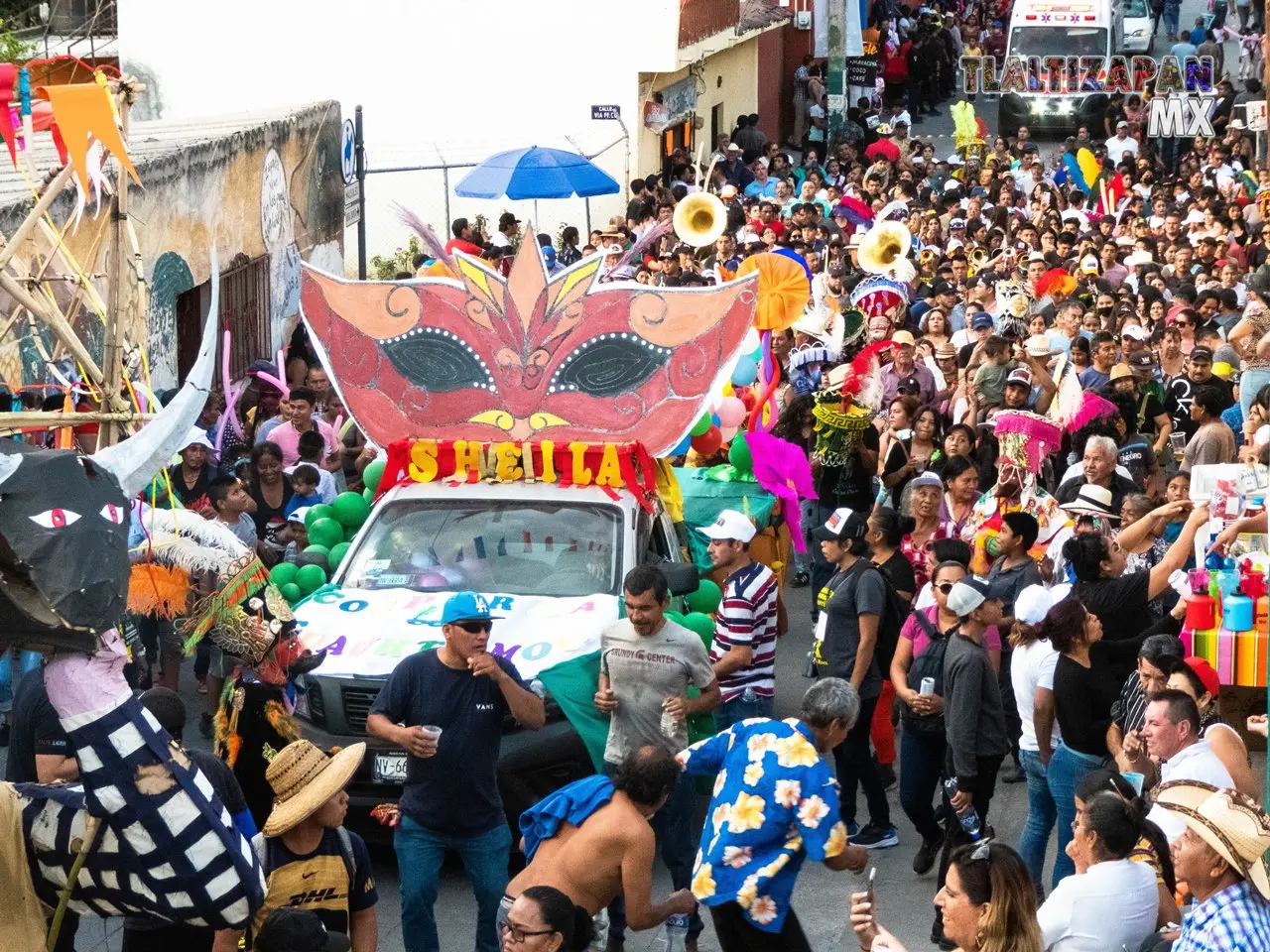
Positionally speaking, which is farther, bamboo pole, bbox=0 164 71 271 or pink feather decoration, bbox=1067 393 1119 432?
pink feather decoration, bbox=1067 393 1119 432

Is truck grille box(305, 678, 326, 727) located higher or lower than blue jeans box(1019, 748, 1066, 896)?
higher

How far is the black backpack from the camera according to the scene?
931cm

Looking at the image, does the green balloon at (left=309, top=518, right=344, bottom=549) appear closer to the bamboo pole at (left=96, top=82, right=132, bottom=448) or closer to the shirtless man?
the shirtless man

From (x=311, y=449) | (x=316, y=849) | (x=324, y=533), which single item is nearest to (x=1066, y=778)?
(x=316, y=849)

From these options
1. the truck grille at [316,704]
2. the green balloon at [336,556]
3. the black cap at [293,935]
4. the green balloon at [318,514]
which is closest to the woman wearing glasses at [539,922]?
the black cap at [293,935]

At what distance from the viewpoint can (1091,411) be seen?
1367cm

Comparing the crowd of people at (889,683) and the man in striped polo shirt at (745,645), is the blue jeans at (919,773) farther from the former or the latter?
the man in striped polo shirt at (745,645)

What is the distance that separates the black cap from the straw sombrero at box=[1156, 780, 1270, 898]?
2.56 metres

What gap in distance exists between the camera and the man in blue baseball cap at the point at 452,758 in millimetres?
7906

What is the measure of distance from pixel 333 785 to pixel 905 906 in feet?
12.0

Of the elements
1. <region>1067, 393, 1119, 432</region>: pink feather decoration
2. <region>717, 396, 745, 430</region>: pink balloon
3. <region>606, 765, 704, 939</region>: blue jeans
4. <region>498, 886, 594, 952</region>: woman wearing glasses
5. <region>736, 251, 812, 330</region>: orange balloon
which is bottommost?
<region>606, 765, 704, 939</region>: blue jeans

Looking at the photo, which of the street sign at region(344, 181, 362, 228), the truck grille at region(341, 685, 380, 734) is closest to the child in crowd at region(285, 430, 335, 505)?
the truck grille at region(341, 685, 380, 734)

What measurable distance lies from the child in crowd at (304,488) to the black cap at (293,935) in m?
7.10

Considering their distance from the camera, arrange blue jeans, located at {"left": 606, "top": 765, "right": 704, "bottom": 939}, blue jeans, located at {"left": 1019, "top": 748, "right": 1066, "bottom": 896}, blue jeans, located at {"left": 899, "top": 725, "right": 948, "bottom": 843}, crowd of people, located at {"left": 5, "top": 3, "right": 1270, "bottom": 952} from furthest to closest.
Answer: blue jeans, located at {"left": 899, "top": 725, "right": 948, "bottom": 843}, blue jeans, located at {"left": 1019, "top": 748, "right": 1066, "bottom": 896}, blue jeans, located at {"left": 606, "top": 765, "right": 704, "bottom": 939}, crowd of people, located at {"left": 5, "top": 3, "right": 1270, "bottom": 952}
